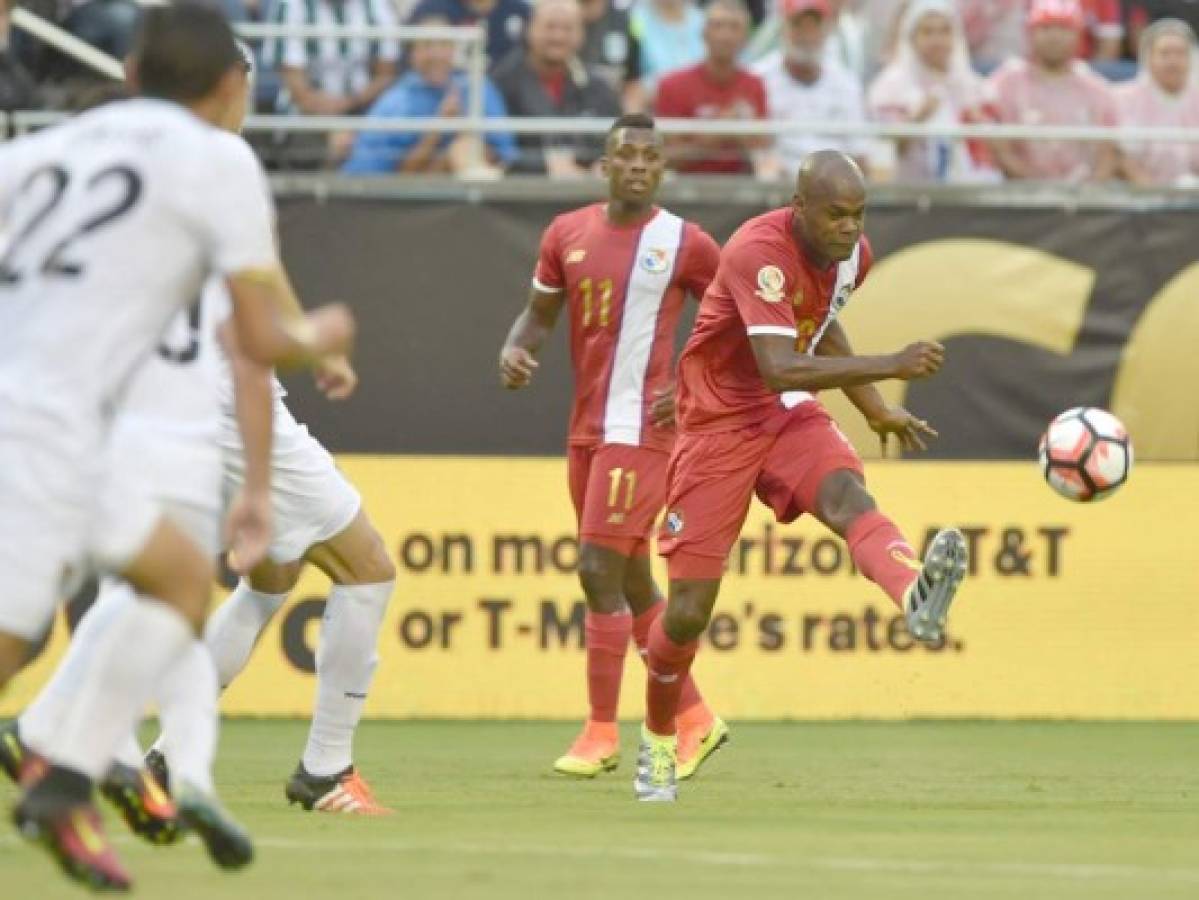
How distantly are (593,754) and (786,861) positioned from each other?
4.23 meters

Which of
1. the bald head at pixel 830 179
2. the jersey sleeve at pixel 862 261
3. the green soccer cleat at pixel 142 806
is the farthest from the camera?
the jersey sleeve at pixel 862 261

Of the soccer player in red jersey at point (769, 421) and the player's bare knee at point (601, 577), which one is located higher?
the soccer player in red jersey at point (769, 421)

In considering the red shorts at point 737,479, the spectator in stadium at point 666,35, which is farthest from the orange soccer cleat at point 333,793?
the spectator in stadium at point 666,35

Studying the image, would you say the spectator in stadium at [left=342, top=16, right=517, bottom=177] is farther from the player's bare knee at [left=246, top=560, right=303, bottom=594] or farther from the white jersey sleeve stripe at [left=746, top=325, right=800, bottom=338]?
the player's bare knee at [left=246, top=560, right=303, bottom=594]

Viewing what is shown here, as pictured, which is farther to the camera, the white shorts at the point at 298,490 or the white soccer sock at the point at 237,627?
the white soccer sock at the point at 237,627

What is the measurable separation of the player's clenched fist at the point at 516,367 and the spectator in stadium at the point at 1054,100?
550 centimetres

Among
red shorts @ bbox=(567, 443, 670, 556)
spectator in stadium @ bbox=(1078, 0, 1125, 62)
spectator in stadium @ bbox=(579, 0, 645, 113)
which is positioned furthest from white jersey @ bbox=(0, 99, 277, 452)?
spectator in stadium @ bbox=(1078, 0, 1125, 62)

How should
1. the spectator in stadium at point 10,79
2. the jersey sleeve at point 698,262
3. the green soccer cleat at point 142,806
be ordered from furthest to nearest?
the spectator in stadium at point 10,79 < the jersey sleeve at point 698,262 < the green soccer cleat at point 142,806

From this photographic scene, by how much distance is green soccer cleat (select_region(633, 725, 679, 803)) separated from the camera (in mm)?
10453

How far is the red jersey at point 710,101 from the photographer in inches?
659

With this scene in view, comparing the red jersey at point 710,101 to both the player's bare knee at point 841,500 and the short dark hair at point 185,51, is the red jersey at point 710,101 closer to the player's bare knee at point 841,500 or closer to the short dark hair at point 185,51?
the player's bare knee at point 841,500

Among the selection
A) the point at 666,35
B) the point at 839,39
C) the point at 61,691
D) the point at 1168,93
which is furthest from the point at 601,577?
the point at 1168,93

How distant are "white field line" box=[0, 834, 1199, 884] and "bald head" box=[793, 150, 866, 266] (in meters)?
2.99

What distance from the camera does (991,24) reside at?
18516mm
